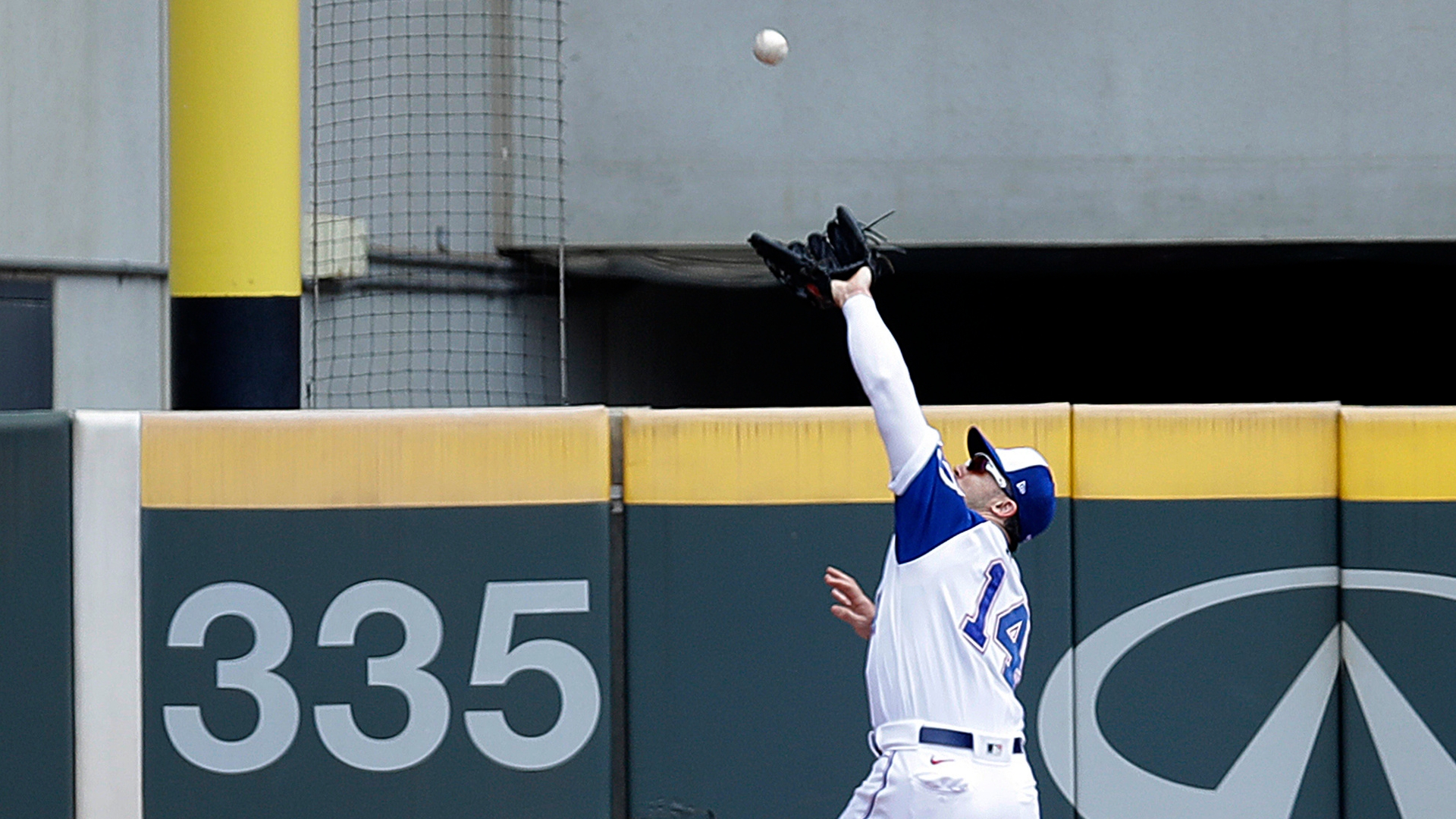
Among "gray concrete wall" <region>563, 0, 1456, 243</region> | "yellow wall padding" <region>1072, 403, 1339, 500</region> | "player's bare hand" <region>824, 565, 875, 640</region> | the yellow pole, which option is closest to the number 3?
the yellow pole

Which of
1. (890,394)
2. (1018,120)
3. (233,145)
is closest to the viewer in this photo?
(890,394)

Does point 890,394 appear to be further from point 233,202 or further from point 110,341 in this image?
point 110,341

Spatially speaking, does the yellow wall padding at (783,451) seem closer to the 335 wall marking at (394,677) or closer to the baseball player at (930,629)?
the 335 wall marking at (394,677)

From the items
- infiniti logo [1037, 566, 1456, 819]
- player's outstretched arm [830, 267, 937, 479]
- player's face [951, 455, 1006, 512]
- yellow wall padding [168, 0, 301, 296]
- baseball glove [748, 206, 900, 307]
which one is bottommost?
infiniti logo [1037, 566, 1456, 819]

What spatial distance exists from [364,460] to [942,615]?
2118 millimetres

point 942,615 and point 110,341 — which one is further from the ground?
point 110,341

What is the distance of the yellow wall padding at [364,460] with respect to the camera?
16.2 ft

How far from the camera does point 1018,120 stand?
913 cm

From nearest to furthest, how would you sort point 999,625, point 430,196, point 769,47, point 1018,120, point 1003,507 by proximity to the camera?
point 999,625 → point 1003,507 → point 769,47 → point 430,196 → point 1018,120

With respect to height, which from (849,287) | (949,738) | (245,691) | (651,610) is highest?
(849,287)

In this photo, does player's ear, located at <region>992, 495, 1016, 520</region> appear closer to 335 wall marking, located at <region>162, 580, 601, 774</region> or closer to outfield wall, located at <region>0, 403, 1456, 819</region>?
outfield wall, located at <region>0, 403, 1456, 819</region>

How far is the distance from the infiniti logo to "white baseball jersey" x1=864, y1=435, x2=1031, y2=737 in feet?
4.76

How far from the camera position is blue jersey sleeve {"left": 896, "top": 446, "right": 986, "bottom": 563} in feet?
11.6

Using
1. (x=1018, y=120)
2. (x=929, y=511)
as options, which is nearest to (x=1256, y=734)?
(x=929, y=511)
